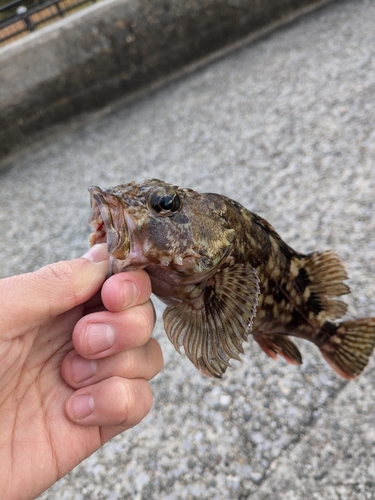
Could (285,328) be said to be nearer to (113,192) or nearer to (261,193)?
(113,192)

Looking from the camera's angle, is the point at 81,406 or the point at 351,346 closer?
the point at 81,406

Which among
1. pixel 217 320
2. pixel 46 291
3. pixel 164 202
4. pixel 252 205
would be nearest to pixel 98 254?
pixel 46 291

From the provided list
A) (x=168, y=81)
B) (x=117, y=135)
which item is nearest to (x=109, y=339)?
(x=117, y=135)

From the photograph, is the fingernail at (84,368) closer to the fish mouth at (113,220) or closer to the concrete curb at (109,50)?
the fish mouth at (113,220)

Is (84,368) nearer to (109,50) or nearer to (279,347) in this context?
(279,347)

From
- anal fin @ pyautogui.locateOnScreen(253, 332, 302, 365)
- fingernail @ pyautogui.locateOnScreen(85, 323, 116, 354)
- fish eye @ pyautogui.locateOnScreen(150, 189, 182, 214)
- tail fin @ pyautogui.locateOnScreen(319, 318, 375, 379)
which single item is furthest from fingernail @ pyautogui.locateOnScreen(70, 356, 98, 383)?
tail fin @ pyautogui.locateOnScreen(319, 318, 375, 379)
